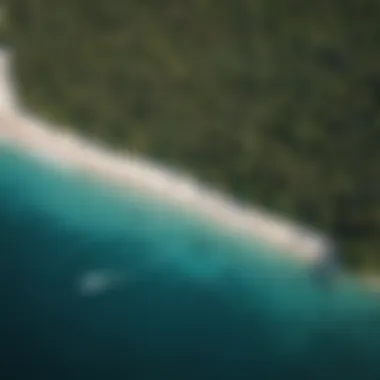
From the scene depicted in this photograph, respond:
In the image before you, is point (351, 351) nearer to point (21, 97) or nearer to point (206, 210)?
point (206, 210)

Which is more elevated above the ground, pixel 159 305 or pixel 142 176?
pixel 142 176

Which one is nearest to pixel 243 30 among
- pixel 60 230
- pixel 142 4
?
pixel 142 4

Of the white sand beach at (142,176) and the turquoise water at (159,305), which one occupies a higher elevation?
the white sand beach at (142,176)

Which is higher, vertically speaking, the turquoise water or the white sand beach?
the white sand beach

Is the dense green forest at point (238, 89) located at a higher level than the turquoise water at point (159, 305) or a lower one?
higher
